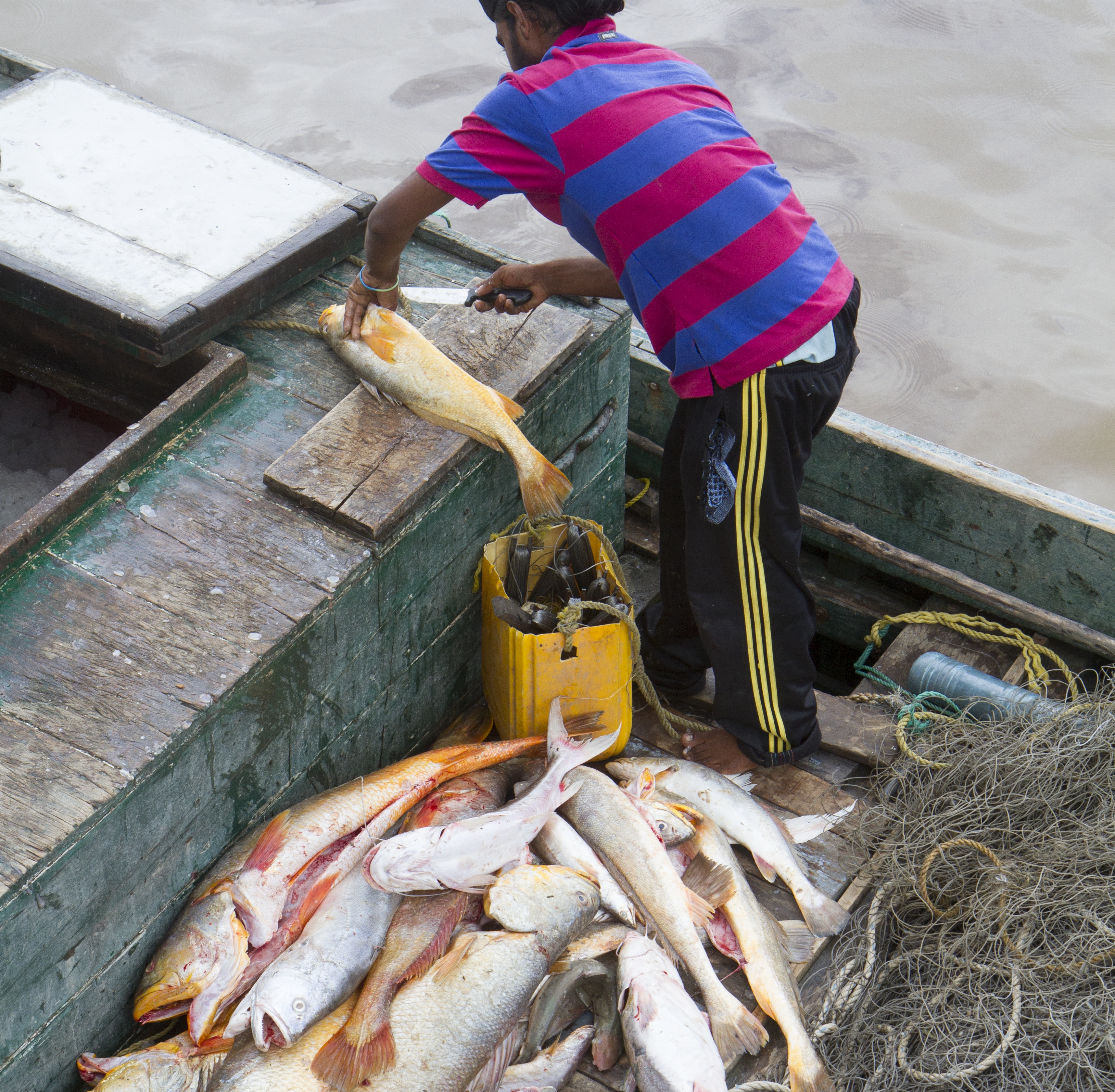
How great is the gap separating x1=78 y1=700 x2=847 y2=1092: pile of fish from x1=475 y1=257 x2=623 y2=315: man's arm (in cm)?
119

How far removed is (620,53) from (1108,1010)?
2685mm

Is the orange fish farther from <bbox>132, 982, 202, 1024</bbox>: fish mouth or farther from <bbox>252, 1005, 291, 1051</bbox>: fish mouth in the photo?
<bbox>252, 1005, 291, 1051</bbox>: fish mouth

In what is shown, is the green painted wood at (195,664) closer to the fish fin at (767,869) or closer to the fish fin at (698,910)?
the fish fin at (698,910)

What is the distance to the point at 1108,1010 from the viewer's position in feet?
9.57

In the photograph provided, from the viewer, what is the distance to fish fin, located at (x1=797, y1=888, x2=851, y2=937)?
318 centimetres

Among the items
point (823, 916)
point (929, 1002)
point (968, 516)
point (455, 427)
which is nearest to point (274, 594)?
point (455, 427)

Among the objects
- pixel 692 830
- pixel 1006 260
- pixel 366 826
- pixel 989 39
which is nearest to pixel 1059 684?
pixel 692 830

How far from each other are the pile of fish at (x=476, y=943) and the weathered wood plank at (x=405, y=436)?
0.76 meters

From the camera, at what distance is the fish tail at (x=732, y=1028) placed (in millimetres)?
2852

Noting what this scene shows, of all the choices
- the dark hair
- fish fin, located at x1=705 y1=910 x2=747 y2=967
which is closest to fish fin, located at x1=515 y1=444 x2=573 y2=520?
the dark hair

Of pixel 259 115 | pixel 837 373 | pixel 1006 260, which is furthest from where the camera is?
pixel 259 115

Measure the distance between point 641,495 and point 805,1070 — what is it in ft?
7.44

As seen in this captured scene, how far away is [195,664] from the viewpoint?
2.66 meters

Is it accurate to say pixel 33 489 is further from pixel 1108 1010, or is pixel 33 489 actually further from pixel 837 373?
pixel 1108 1010
